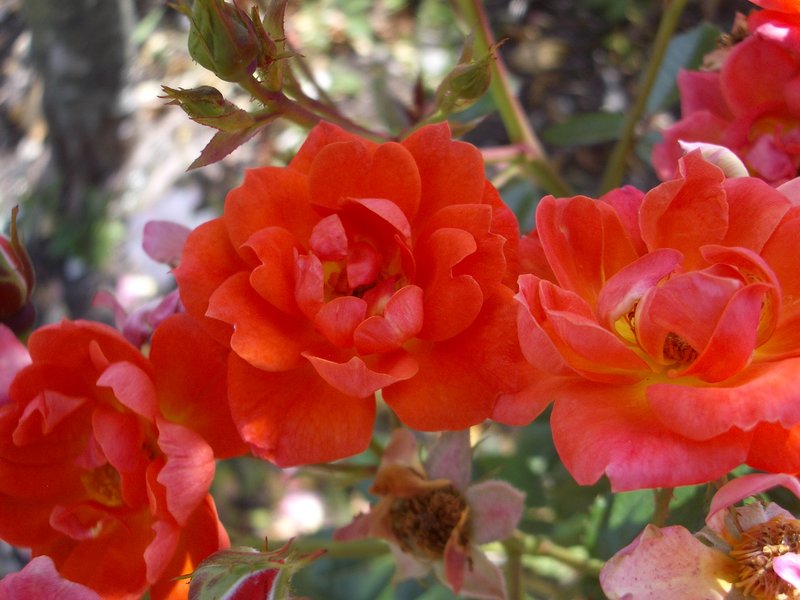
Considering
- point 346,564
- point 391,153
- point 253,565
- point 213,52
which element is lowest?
point 346,564

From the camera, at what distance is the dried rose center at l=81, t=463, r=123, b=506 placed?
2.88 feet

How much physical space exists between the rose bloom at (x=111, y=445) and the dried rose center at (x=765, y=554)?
471 millimetres

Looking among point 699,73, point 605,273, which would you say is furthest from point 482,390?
point 699,73

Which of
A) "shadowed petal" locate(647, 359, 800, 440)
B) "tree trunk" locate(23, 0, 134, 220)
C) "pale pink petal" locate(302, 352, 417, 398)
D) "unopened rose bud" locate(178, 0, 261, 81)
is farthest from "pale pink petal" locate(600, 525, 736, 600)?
"tree trunk" locate(23, 0, 134, 220)

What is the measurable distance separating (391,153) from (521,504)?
44 centimetres

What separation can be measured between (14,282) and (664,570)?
757mm

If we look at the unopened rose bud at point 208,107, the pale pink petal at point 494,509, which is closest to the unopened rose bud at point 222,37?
the unopened rose bud at point 208,107

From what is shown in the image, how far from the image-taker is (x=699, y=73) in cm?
102

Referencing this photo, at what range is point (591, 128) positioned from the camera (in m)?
1.57

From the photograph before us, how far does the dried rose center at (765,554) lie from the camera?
68 centimetres

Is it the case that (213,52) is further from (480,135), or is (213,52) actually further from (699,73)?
(480,135)

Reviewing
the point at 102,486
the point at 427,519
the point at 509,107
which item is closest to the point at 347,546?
the point at 427,519

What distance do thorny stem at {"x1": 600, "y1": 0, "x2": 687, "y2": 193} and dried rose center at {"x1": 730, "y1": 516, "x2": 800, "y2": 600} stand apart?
74 centimetres

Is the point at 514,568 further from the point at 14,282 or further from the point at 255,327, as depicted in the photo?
the point at 14,282
